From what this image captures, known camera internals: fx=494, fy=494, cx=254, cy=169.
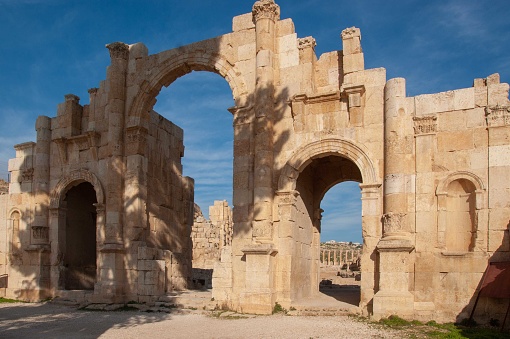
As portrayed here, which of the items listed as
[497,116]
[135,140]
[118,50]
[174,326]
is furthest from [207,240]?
[497,116]

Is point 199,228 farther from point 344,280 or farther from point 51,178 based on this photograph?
point 51,178

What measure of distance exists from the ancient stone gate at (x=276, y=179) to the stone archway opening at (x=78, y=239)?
0.25ft

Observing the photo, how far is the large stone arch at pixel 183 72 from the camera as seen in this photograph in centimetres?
1315

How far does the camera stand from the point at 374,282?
428 inches

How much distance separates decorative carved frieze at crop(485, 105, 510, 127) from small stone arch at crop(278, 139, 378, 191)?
8.53 ft

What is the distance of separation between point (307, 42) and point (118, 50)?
5.86 metres

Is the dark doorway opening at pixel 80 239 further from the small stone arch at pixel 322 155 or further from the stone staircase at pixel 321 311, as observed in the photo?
the stone staircase at pixel 321 311

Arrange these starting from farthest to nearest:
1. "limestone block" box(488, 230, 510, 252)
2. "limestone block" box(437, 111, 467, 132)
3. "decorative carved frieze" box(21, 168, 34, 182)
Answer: "decorative carved frieze" box(21, 168, 34, 182) → "limestone block" box(437, 111, 467, 132) → "limestone block" box(488, 230, 510, 252)

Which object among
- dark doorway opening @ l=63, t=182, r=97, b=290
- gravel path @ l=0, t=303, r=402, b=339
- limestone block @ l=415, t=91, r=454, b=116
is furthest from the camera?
dark doorway opening @ l=63, t=182, r=97, b=290

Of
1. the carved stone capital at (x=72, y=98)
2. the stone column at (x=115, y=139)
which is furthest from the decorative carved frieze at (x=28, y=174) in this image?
the stone column at (x=115, y=139)

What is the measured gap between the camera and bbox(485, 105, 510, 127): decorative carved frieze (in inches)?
396

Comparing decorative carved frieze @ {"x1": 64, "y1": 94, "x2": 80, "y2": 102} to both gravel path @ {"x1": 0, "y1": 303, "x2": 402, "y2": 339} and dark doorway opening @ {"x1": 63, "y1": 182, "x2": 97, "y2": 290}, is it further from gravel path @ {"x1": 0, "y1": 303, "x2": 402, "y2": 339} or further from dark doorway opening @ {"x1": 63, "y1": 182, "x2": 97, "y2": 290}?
gravel path @ {"x1": 0, "y1": 303, "x2": 402, "y2": 339}

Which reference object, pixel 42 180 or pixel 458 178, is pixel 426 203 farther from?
pixel 42 180

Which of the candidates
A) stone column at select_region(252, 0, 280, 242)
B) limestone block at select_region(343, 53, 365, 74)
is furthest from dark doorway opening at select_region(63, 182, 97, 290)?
limestone block at select_region(343, 53, 365, 74)
